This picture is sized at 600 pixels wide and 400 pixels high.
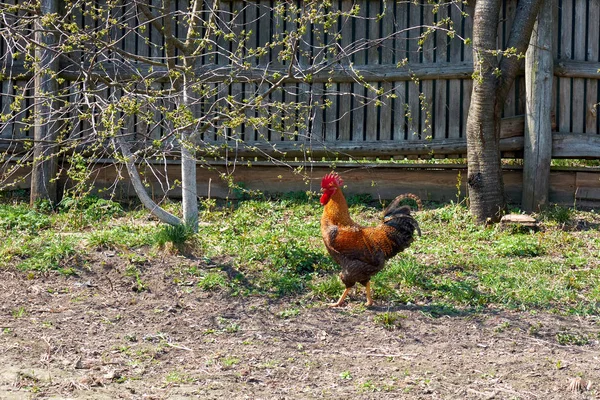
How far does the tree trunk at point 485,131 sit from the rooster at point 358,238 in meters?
2.64

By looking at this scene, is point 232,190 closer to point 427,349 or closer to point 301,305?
point 301,305

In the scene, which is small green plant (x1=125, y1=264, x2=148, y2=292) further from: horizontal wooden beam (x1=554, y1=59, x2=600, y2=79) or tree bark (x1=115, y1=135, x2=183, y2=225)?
horizontal wooden beam (x1=554, y1=59, x2=600, y2=79)

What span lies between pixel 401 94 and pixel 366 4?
1.27 metres

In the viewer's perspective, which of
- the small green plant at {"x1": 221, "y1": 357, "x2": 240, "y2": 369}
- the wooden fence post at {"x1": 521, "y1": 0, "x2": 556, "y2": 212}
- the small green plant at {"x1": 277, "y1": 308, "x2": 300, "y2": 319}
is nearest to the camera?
the small green plant at {"x1": 221, "y1": 357, "x2": 240, "y2": 369}

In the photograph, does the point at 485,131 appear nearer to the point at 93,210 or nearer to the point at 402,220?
the point at 402,220

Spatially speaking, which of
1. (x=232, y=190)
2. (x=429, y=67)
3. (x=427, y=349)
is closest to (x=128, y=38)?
(x=232, y=190)

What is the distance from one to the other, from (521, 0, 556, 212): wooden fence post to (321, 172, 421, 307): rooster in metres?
3.39

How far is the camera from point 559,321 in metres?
6.52

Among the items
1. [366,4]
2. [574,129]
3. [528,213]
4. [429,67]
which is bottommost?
[528,213]

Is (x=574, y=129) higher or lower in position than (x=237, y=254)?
higher

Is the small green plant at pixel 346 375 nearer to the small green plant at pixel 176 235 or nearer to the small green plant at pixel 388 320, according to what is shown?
the small green plant at pixel 388 320

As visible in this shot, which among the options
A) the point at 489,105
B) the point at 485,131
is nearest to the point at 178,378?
the point at 485,131

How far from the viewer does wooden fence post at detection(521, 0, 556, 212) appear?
970 centimetres

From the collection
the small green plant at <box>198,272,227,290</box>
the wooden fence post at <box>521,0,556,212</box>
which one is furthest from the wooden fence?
the small green plant at <box>198,272,227,290</box>
